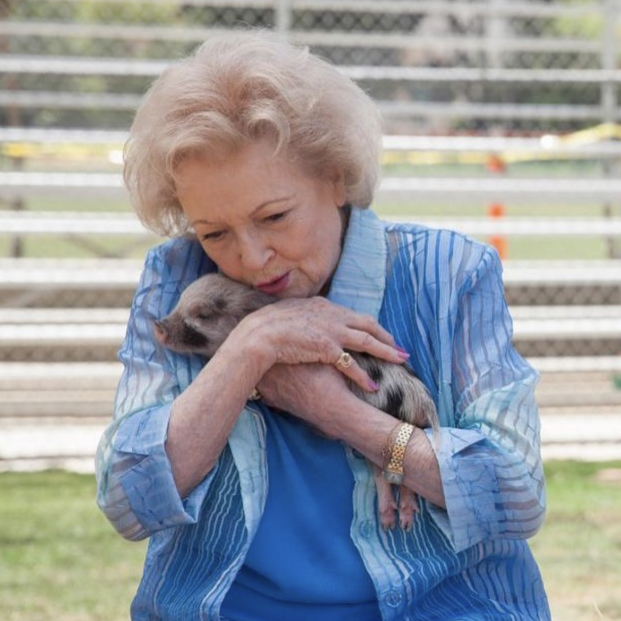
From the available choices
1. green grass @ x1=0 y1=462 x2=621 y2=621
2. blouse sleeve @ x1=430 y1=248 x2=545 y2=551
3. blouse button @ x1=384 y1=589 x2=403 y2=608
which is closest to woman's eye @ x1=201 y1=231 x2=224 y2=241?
blouse sleeve @ x1=430 y1=248 x2=545 y2=551

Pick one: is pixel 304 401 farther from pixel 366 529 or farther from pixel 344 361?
pixel 366 529

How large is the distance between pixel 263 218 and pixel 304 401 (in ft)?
1.04

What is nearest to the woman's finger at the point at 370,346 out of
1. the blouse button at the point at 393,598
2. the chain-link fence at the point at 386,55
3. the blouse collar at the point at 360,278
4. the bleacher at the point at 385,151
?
the blouse collar at the point at 360,278

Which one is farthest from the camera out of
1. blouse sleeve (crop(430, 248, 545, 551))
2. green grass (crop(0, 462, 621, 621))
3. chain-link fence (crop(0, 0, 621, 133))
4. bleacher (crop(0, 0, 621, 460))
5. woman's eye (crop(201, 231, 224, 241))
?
chain-link fence (crop(0, 0, 621, 133))

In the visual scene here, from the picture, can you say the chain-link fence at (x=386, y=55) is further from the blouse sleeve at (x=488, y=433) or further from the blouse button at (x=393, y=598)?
the blouse button at (x=393, y=598)

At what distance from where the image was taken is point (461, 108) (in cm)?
925

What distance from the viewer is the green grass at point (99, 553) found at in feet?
13.2

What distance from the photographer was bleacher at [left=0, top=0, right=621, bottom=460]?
7.07 m

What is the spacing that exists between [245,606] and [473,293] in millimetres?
664

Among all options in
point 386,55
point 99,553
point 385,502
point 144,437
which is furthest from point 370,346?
point 386,55

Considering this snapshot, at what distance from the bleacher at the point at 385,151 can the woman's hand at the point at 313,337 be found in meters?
4.57

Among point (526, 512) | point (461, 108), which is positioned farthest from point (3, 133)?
point (526, 512)

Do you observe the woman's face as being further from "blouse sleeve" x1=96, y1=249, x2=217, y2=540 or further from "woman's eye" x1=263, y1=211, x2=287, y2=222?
"blouse sleeve" x1=96, y1=249, x2=217, y2=540

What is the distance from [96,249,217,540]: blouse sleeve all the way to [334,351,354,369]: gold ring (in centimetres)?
28
